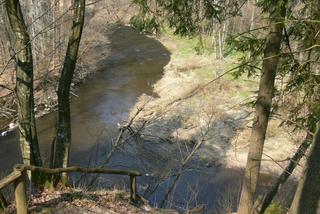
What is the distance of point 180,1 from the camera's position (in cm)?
682

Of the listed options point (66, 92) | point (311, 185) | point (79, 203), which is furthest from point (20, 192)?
point (311, 185)

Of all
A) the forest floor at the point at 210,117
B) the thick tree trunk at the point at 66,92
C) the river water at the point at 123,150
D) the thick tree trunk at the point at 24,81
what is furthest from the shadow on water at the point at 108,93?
the thick tree trunk at the point at 24,81

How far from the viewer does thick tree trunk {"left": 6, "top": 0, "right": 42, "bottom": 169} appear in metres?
6.01

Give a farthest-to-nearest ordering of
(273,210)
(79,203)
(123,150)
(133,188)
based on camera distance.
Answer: (123,150)
(273,210)
(133,188)
(79,203)

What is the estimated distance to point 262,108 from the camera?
675 centimetres

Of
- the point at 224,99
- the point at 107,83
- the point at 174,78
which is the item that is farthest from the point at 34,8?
the point at 224,99

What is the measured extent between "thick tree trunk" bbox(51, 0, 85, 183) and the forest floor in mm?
6323

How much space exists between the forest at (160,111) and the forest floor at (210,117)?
2.8 inches

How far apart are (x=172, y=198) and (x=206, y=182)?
2.53 meters

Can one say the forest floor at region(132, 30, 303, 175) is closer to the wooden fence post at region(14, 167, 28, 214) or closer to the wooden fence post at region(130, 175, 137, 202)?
the wooden fence post at region(130, 175, 137, 202)

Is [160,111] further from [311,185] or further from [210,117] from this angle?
[311,185]

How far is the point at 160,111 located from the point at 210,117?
16.3 ft

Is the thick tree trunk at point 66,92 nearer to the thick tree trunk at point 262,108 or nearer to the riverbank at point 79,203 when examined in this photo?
the riverbank at point 79,203

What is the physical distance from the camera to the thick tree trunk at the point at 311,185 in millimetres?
4160
